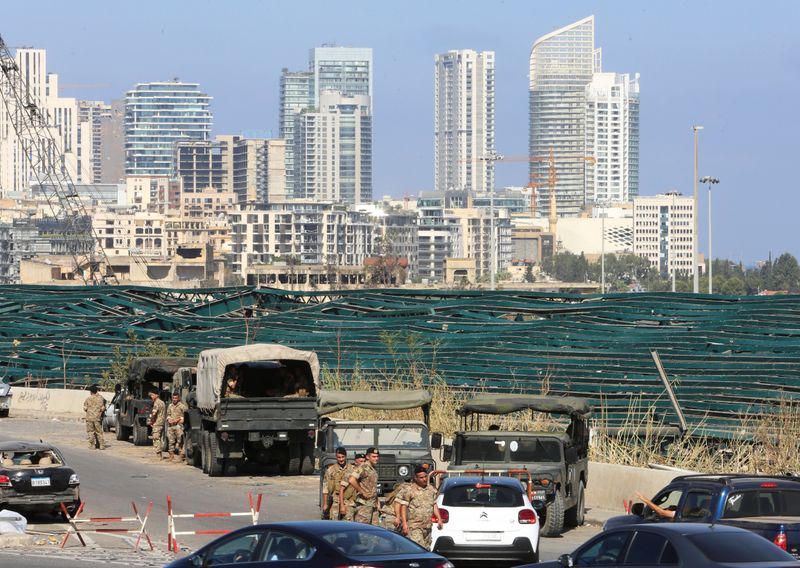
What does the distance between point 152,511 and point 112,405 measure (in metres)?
17.5

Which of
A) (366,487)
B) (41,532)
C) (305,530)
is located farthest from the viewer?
(41,532)

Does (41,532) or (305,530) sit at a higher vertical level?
(305,530)

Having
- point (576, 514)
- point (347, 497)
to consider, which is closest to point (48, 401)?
point (576, 514)

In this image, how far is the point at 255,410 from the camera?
30.5 meters

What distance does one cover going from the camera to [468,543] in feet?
62.8

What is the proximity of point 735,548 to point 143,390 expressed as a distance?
2719cm

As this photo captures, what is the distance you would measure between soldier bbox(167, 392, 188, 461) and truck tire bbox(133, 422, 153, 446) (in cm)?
306

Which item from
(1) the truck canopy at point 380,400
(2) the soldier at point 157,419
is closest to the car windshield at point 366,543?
(1) the truck canopy at point 380,400

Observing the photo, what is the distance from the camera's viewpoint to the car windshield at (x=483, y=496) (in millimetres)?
19375

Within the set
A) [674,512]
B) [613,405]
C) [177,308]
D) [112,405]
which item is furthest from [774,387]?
[177,308]

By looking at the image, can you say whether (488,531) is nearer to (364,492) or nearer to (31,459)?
(364,492)

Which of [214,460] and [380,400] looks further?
[214,460]

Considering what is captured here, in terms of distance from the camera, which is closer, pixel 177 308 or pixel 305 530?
pixel 305 530

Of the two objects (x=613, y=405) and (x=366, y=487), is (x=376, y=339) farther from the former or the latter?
(x=366, y=487)
